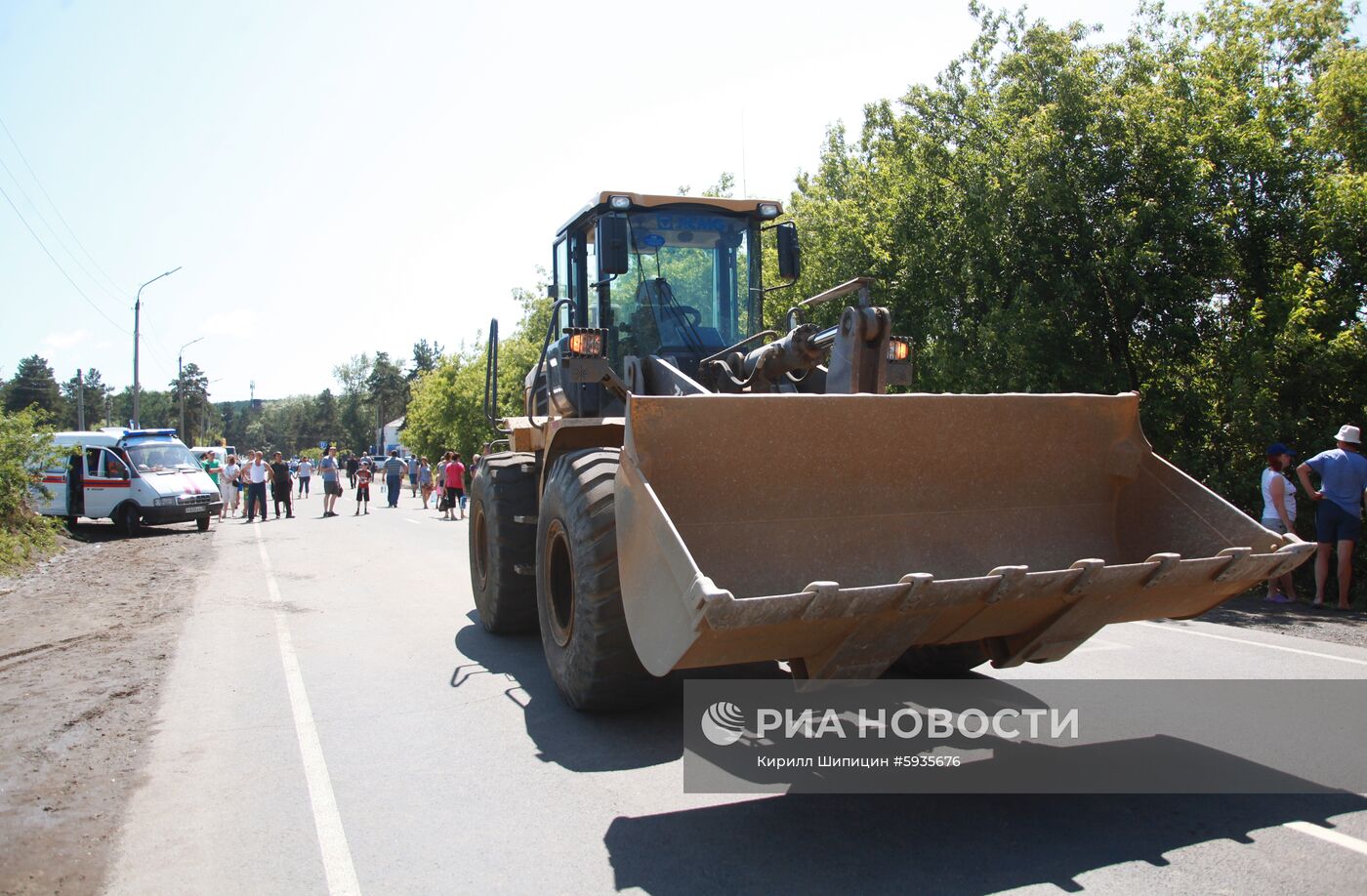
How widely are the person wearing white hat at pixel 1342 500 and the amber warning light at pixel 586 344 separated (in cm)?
737

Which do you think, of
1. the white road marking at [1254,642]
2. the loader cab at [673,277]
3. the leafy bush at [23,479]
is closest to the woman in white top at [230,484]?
the leafy bush at [23,479]

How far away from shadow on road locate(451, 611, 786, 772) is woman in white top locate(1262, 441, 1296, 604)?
641cm

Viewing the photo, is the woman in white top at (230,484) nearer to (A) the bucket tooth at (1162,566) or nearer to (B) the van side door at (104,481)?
(B) the van side door at (104,481)

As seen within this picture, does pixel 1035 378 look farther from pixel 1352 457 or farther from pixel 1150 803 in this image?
pixel 1150 803

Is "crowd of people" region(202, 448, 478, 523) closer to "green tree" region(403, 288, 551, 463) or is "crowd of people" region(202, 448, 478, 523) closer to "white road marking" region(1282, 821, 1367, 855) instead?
"green tree" region(403, 288, 551, 463)

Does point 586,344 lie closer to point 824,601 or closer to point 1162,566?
point 824,601

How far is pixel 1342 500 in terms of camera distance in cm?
976

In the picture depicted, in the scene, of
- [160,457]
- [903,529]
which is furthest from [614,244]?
[160,457]

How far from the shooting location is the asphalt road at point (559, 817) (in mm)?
3748

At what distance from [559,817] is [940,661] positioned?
9.48 feet

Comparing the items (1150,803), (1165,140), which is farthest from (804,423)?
(1165,140)

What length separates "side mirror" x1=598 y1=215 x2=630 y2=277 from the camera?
706 cm

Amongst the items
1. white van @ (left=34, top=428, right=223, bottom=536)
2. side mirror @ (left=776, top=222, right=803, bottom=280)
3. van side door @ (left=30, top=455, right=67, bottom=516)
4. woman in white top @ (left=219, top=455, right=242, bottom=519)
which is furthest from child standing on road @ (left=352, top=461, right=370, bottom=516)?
side mirror @ (left=776, top=222, right=803, bottom=280)

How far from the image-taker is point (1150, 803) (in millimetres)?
4316
